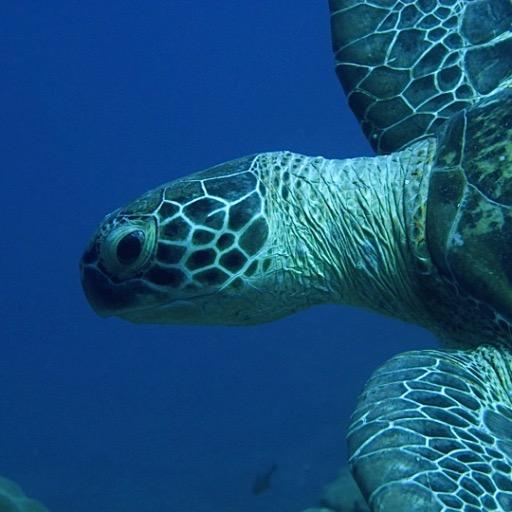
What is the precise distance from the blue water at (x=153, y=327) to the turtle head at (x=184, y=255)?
862cm

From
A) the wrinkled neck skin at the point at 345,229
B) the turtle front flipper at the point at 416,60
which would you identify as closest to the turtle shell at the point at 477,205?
the wrinkled neck skin at the point at 345,229

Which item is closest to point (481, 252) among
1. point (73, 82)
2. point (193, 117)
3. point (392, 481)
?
point (392, 481)

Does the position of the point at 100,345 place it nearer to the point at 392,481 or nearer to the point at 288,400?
the point at 288,400

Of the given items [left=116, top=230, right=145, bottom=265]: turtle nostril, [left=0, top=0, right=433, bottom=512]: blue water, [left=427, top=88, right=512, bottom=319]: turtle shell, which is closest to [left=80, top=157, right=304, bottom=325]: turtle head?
[left=116, top=230, right=145, bottom=265]: turtle nostril

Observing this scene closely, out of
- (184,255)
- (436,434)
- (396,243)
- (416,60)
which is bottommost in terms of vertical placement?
(436,434)

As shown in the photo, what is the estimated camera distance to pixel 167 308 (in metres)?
3.02

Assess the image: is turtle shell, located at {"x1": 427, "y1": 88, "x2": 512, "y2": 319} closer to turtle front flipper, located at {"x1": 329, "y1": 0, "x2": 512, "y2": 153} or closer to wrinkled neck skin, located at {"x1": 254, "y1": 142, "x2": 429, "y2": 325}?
wrinkled neck skin, located at {"x1": 254, "y1": 142, "x2": 429, "y2": 325}

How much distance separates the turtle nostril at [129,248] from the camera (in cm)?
288

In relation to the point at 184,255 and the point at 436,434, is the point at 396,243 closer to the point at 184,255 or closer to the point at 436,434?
the point at 184,255

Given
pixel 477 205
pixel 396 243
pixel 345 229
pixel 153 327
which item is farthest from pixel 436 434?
pixel 153 327

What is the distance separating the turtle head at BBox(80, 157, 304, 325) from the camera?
292 centimetres

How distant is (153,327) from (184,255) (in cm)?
3800

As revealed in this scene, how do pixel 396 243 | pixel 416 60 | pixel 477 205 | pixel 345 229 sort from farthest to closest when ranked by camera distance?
pixel 416 60 < pixel 345 229 < pixel 396 243 < pixel 477 205

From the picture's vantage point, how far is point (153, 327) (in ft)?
132
